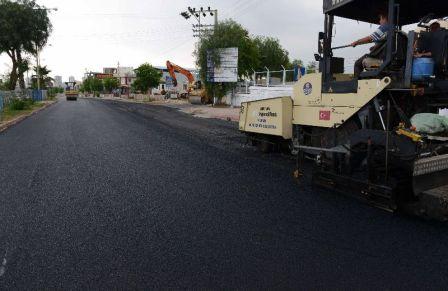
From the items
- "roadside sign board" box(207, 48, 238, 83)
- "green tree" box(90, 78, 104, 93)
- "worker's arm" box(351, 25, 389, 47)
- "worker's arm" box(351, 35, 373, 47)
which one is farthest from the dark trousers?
"green tree" box(90, 78, 104, 93)

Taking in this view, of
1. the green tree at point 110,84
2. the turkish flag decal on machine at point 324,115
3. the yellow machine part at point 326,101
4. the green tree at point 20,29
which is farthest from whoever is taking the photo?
the green tree at point 110,84

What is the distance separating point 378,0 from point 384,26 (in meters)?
0.80

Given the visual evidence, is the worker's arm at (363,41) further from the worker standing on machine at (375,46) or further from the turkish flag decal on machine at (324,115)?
the turkish flag decal on machine at (324,115)

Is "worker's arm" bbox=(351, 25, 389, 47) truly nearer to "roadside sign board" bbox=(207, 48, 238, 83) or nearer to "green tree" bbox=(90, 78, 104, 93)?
"roadside sign board" bbox=(207, 48, 238, 83)

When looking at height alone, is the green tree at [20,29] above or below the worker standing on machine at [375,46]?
above

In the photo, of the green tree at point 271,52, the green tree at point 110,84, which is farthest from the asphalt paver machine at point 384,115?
the green tree at point 110,84

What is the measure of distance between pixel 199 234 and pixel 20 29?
4061 centimetres

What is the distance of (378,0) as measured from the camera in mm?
6203

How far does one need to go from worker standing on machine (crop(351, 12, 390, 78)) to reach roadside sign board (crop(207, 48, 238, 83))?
27352 millimetres

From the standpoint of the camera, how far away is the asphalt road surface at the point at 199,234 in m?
3.45

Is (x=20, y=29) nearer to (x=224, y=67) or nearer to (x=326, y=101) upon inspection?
(x=224, y=67)

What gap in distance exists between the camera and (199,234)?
4426 millimetres

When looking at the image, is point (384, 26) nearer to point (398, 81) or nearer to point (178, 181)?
point (398, 81)

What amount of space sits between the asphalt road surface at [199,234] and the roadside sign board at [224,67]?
85.7 feet
